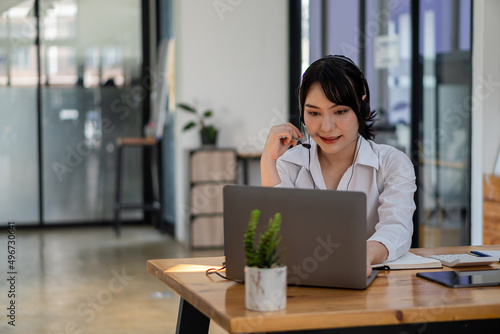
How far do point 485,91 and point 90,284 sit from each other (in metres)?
2.83

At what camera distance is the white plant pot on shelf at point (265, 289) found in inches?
53.6

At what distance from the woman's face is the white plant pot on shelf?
0.76 metres

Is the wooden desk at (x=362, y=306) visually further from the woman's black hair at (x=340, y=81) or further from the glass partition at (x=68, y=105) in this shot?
the glass partition at (x=68, y=105)

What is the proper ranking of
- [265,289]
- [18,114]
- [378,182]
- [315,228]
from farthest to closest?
[18,114]
[378,182]
[315,228]
[265,289]

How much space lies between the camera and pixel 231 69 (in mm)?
6312

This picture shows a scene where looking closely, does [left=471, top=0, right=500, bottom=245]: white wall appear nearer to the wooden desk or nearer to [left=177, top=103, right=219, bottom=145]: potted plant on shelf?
the wooden desk

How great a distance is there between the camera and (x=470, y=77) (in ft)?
13.4

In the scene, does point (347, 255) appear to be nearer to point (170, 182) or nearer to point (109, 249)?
point (109, 249)

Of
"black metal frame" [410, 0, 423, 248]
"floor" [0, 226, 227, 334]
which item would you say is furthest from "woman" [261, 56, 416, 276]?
"black metal frame" [410, 0, 423, 248]

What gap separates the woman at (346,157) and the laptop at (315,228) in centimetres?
31

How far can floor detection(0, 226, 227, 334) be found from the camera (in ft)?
12.3

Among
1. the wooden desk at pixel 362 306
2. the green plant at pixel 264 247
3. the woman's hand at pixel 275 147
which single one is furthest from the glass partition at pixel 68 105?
the green plant at pixel 264 247

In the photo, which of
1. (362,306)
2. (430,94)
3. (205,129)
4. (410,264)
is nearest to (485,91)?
(430,94)

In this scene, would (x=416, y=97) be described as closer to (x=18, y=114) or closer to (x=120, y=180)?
(x=120, y=180)
